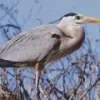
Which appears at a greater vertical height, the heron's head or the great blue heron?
the heron's head

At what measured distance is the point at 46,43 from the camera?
8.89ft

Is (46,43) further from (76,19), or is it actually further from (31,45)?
(76,19)

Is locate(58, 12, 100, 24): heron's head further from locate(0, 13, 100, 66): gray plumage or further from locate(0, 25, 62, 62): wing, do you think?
locate(0, 25, 62, 62): wing

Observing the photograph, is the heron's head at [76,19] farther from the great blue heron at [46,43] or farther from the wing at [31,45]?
the wing at [31,45]

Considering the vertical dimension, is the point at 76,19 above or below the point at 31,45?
above

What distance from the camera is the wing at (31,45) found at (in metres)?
2.67

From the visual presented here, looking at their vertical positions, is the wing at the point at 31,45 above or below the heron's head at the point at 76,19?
below

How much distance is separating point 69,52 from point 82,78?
652 millimetres

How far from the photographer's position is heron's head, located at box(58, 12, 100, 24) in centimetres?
267

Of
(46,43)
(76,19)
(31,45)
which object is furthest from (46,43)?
(76,19)

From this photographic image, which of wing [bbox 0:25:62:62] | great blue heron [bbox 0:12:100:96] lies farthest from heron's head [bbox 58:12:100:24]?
wing [bbox 0:25:62:62]

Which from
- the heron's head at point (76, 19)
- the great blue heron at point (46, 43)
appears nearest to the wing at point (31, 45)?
the great blue heron at point (46, 43)

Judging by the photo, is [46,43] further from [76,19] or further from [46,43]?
[76,19]

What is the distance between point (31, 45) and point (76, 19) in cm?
41
